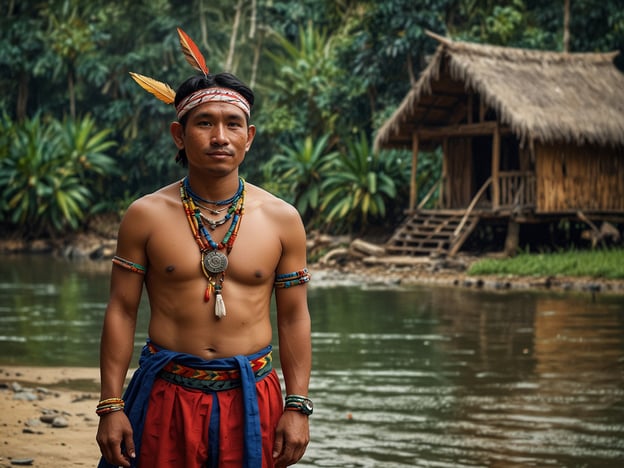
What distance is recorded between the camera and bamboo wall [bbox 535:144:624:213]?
20453 millimetres

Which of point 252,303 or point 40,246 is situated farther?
point 40,246

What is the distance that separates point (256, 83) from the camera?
33.1m

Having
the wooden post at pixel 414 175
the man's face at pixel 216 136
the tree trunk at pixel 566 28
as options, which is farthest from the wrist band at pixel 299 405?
the tree trunk at pixel 566 28

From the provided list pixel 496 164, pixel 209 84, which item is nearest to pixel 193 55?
pixel 209 84

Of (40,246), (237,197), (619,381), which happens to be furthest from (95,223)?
(237,197)

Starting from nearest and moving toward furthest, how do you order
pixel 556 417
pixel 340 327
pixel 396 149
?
pixel 556 417, pixel 340 327, pixel 396 149

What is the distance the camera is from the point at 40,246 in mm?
27781

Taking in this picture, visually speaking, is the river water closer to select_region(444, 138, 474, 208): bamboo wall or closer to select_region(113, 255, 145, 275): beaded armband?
select_region(113, 255, 145, 275): beaded armband

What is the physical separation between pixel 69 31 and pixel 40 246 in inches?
251

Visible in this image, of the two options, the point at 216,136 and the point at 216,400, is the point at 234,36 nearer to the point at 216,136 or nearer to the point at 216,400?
the point at 216,136

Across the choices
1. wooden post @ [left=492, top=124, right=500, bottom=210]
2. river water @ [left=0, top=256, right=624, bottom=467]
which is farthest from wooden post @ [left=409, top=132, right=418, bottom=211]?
river water @ [left=0, top=256, right=624, bottom=467]

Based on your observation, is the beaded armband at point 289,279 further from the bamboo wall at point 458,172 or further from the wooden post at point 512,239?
the bamboo wall at point 458,172

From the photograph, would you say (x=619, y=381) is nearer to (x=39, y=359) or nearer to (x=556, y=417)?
(x=556, y=417)

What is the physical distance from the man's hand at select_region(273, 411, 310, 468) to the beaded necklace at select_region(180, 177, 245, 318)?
0.34 meters
